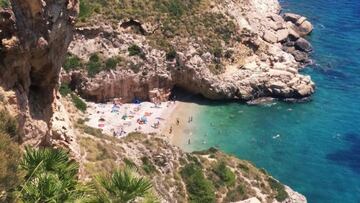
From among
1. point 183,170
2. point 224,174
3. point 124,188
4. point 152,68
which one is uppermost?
point 124,188

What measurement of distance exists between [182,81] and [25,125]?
161 feet

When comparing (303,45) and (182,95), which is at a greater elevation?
(303,45)

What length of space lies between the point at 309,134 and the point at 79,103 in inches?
1146

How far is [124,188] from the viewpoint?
16031mm

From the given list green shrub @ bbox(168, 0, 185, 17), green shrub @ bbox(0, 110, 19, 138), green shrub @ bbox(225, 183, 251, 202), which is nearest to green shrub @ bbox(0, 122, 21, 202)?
green shrub @ bbox(0, 110, 19, 138)

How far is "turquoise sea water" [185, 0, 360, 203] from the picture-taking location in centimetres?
5800

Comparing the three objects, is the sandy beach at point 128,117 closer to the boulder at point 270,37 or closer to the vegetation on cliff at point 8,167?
the boulder at point 270,37

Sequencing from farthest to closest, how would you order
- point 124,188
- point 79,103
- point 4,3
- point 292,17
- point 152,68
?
point 292,17, point 152,68, point 79,103, point 4,3, point 124,188

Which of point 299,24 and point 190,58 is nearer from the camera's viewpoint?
point 190,58

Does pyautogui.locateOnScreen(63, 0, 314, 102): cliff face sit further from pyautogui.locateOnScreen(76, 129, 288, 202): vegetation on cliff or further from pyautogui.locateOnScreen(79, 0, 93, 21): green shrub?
pyautogui.locateOnScreen(76, 129, 288, 202): vegetation on cliff

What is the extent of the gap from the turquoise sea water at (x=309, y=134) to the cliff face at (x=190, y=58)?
117 inches

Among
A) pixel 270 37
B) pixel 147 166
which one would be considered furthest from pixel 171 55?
pixel 147 166

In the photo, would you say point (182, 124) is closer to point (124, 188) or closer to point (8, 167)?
point (124, 188)

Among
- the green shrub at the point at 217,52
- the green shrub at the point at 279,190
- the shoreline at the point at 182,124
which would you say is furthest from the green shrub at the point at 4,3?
the green shrub at the point at 217,52
